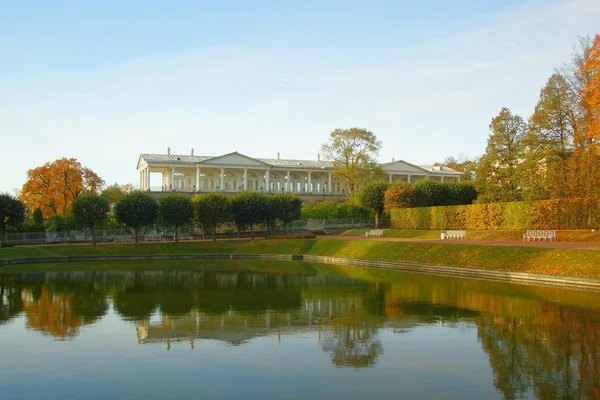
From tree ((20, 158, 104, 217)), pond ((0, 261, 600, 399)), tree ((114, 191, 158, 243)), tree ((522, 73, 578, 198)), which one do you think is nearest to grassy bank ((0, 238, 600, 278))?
tree ((114, 191, 158, 243))

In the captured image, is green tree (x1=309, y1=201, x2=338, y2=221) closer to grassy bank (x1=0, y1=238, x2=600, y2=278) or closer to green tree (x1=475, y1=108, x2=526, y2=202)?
grassy bank (x1=0, y1=238, x2=600, y2=278)

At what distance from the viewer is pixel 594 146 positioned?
3344cm

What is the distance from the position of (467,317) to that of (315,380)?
24.5ft

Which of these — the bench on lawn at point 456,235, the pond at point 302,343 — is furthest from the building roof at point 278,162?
the pond at point 302,343

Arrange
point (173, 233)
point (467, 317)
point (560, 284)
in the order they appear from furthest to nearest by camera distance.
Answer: point (173, 233), point (560, 284), point (467, 317)

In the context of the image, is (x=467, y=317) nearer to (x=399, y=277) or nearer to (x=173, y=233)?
(x=399, y=277)

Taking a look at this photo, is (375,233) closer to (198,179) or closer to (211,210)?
(211,210)

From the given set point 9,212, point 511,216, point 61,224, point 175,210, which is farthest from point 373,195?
point 9,212

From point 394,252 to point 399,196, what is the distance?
20.6 meters

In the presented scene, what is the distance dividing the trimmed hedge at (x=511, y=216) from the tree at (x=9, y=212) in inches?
1337

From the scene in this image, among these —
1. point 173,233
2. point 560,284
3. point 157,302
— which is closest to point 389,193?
point 173,233

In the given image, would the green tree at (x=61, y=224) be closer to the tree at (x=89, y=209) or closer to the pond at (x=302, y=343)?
the tree at (x=89, y=209)

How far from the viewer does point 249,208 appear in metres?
54.1

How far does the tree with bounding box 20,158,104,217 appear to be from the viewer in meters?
64.8
